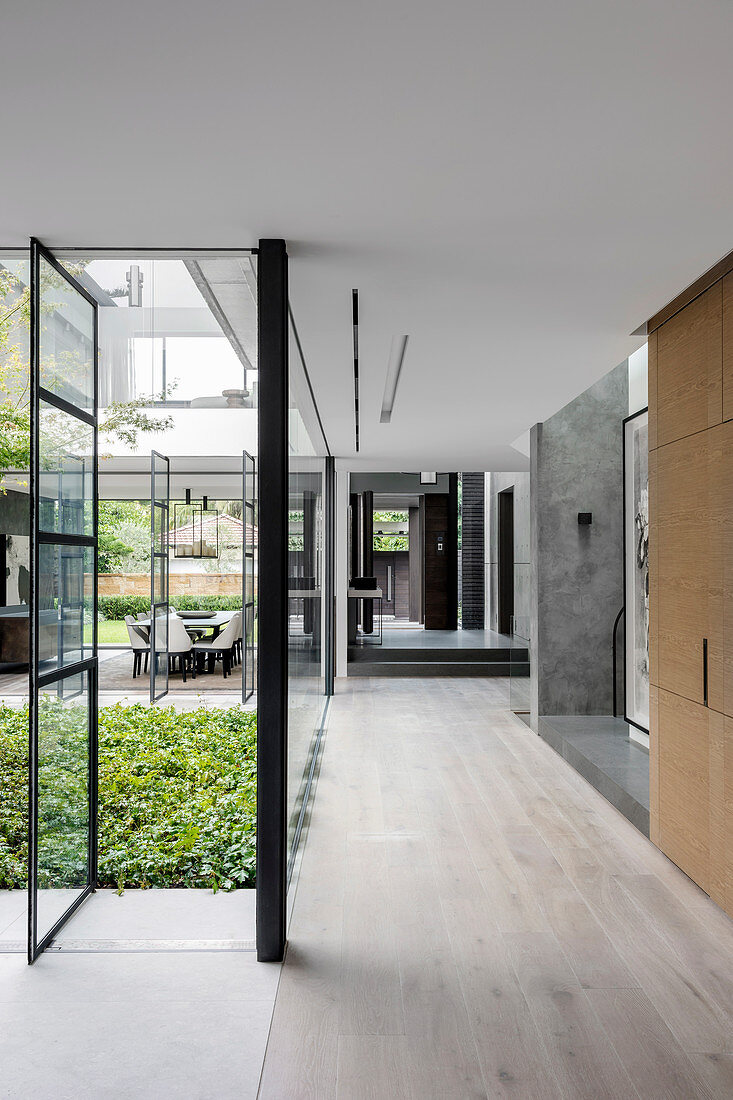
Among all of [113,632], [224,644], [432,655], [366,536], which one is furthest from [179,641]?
[113,632]

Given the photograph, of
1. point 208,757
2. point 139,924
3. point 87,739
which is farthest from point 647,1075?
point 208,757

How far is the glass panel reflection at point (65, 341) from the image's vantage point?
2.82 meters

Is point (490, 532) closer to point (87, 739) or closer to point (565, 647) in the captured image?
point (565, 647)

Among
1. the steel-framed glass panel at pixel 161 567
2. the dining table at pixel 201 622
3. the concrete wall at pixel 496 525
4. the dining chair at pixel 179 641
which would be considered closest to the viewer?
the steel-framed glass panel at pixel 161 567

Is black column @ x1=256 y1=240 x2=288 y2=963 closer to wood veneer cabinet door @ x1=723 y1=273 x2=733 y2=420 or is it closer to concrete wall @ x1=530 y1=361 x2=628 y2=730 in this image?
wood veneer cabinet door @ x1=723 y1=273 x2=733 y2=420

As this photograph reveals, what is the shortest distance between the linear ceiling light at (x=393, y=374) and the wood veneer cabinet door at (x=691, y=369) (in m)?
1.23

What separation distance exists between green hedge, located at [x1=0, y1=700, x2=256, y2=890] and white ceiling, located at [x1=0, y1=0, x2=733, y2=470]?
5.77ft

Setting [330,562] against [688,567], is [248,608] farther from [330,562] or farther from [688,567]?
[688,567]

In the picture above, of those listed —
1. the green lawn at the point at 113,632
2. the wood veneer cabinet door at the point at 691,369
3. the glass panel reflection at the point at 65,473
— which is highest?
the wood veneer cabinet door at the point at 691,369

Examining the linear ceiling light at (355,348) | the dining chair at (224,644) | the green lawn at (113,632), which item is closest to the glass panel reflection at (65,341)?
the linear ceiling light at (355,348)

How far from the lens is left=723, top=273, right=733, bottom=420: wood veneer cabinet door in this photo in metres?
2.99

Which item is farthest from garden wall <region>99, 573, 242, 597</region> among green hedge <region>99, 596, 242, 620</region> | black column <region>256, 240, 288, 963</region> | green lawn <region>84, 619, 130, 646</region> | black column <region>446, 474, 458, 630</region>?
black column <region>256, 240, 288, 963</region>

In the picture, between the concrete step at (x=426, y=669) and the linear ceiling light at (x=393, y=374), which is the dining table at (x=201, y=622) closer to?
the concrete step at (x=426, y=669)

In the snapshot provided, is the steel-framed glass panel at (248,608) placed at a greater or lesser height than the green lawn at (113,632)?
greater
